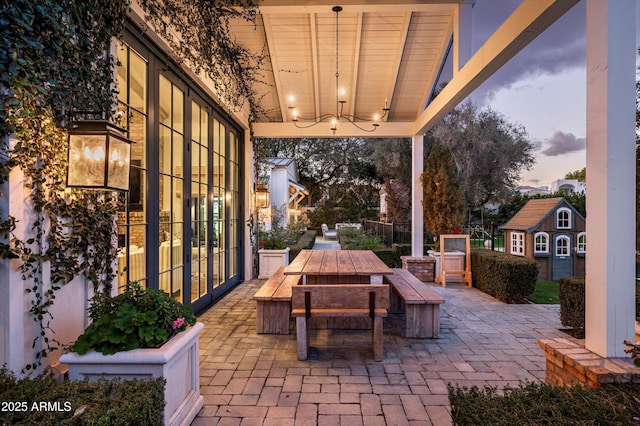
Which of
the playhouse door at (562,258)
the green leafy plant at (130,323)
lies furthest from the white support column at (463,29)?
the playhouse door at (562,258)

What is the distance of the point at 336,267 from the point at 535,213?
6.49 m

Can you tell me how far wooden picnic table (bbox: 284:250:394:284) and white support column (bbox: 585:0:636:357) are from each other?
1879mm

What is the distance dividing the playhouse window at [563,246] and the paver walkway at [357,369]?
3473 mm

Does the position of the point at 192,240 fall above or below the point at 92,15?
below

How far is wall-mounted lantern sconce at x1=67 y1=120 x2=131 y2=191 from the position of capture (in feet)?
7.11

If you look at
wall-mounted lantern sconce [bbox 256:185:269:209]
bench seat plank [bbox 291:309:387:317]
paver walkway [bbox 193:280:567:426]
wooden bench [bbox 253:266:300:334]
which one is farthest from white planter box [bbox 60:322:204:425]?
wall-mounted lantern sconce [bbox 256:185:269:209]

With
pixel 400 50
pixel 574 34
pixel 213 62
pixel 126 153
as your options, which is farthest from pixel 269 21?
pixel 574 34

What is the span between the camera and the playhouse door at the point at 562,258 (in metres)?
7.86

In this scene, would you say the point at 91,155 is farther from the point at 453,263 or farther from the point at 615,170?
the point at 453,263

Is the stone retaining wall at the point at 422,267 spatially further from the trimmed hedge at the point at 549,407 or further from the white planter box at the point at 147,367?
the white planter box at the point at 147,367

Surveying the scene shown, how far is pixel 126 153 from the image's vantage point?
242cm

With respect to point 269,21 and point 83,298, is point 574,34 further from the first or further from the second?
point 83,298

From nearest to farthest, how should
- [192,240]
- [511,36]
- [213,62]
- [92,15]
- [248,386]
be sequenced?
1. [92,15]
2. [248,386]
3. [511,36]
4. [213,62]
5. [192,240]

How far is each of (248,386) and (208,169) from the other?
3697 millimetres
